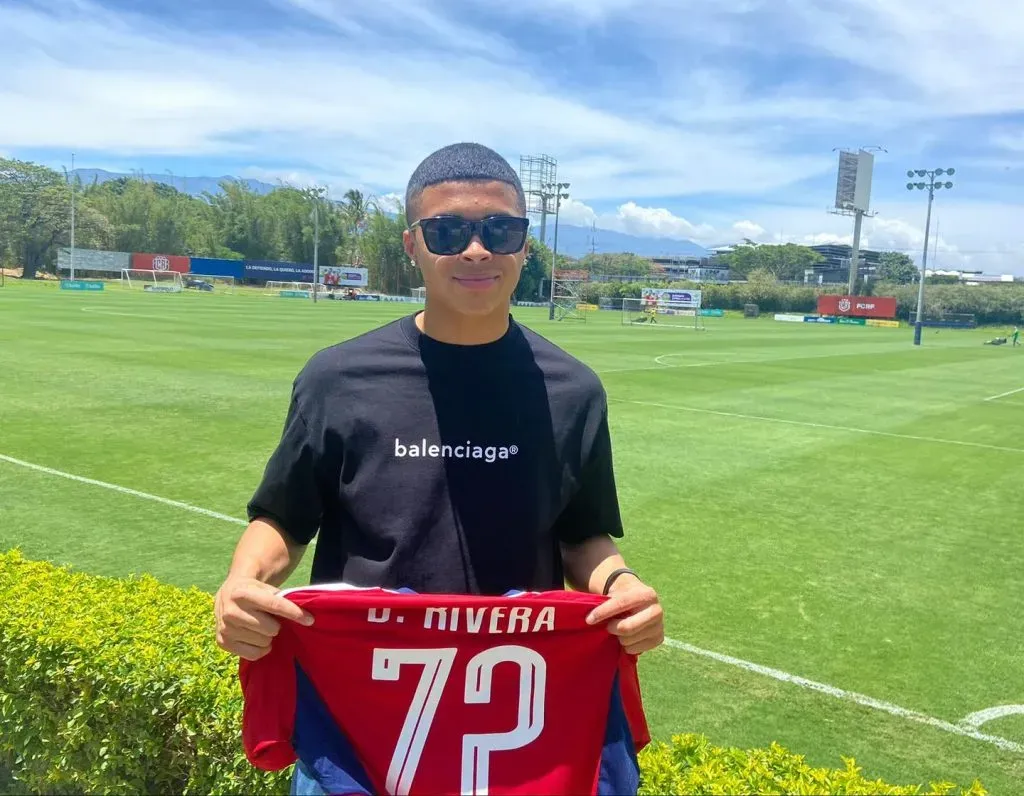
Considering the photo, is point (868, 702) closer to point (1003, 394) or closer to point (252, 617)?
point (252, 617)

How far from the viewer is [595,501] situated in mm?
2402

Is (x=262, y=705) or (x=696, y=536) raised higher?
(x=262, y=705)

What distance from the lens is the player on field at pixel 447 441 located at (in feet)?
7.25

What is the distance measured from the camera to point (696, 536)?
8.16m

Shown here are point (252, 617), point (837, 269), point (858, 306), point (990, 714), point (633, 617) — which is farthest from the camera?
point (837, 269)

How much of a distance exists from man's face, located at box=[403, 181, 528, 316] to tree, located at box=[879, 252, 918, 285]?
169494 millimetres

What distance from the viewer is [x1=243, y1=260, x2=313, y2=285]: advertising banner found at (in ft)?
299

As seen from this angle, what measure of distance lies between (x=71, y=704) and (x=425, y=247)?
245 cm

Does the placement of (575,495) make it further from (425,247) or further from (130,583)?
(130,583)

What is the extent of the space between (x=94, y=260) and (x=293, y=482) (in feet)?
298

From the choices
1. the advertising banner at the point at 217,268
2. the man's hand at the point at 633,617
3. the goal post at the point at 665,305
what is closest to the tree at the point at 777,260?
the advertising banner at the point at 217,268

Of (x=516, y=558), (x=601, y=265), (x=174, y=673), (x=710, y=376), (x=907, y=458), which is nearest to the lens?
(x=516, y=558)

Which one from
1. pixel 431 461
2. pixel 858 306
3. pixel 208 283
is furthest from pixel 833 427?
pixel 208 283

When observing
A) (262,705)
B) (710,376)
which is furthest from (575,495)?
(710,376)
